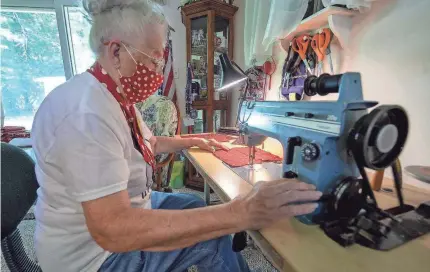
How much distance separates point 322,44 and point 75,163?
120 cm

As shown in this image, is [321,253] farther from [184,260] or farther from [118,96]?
[118,96]

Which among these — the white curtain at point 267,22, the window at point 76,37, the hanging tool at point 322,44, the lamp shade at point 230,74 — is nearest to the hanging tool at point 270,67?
the white curtain at point 267,22

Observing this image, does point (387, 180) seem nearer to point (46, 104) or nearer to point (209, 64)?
point (46, 104)

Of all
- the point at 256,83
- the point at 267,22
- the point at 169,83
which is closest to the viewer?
the point at 267,22

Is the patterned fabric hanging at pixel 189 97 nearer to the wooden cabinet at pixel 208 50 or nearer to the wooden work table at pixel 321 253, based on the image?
the wooden cabinet at pixel 208 50

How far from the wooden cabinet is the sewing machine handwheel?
1.92 meters

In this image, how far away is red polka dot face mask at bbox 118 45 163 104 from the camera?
0.79m

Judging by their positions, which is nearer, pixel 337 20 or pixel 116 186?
pixel 116 186

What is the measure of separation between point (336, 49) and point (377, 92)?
30 cm

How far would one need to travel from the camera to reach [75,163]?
1.75 feet

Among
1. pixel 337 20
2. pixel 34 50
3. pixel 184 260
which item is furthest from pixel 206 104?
pixel 34 50

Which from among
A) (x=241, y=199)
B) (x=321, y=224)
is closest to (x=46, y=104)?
(x=241, y=199)

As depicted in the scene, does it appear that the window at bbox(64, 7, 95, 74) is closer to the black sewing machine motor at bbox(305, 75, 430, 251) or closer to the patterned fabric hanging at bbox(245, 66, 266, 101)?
the patterned fabric hanging at bbox(245, 66, 266, 101)

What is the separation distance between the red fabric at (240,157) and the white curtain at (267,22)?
0.65m
